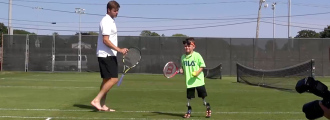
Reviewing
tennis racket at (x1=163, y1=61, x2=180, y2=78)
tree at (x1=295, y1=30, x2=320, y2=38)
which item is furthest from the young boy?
tree at (x1=295, y1=30, x2=320, y2=38)

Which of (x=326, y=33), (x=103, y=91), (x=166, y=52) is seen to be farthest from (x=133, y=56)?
(x=326, y=33)

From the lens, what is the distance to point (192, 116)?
7199 millimetres

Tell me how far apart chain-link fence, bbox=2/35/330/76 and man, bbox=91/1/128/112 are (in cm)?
2342

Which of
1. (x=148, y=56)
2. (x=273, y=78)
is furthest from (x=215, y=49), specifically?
(x=273, y=78)

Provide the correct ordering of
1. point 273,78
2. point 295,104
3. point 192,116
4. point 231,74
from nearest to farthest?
point 192,116 < point 295,104 < point 273,78 < point 231,74

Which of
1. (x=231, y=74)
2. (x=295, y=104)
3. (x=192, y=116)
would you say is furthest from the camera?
(x=231, y=74)

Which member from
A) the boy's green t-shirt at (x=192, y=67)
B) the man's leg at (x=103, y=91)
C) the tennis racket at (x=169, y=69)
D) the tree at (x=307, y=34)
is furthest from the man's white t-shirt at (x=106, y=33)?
the tree at (x=307, y=34)

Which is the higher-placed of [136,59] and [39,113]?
[136,59]

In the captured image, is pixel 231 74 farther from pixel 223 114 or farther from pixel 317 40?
pixel 223 114

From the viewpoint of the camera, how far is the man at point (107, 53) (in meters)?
7.39

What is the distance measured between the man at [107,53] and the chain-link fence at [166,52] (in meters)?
23.4

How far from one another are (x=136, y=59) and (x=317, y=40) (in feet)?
85.8

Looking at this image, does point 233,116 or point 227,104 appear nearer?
point 233,116

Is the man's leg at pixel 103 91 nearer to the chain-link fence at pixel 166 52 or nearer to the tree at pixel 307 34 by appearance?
the chain-link fence at pixel 166 52
